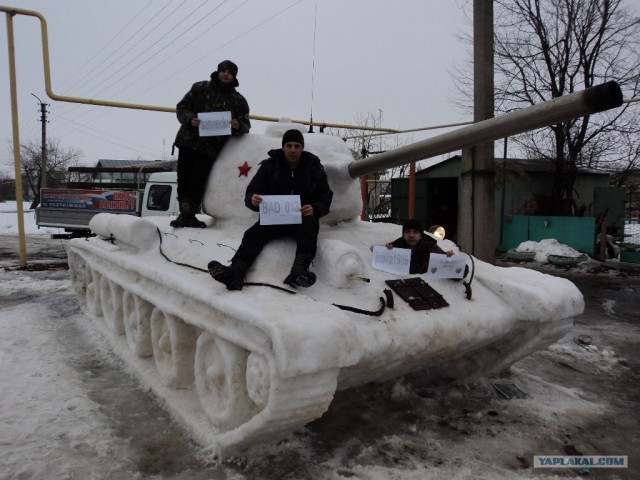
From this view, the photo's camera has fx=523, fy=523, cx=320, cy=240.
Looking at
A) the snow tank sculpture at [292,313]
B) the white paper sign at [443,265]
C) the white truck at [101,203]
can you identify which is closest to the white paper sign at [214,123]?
the snow tank sculpture at [292,313]

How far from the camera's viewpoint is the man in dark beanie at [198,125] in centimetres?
453

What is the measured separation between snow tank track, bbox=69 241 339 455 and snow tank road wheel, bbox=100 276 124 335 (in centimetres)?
1

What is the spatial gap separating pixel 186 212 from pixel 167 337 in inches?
49.2

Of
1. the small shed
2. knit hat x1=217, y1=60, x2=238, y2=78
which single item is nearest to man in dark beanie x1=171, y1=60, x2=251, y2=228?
knit hat x1=217, y1=60, x2=238, y2=78

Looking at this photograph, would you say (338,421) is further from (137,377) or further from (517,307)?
(137,377)

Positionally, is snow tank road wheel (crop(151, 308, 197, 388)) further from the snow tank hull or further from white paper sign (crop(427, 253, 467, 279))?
white paper sign (crop(427, 253, 467, 279))

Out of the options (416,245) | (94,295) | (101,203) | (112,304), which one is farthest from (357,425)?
(101,203)

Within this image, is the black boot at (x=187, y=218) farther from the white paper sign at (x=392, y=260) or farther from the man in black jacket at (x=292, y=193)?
the white paper sign at (x=392, y=260)

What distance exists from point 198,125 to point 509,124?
2.57 metres

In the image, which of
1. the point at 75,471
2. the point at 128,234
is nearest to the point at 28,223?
the point at 128,234

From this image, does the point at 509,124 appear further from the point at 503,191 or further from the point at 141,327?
the point at 503,191

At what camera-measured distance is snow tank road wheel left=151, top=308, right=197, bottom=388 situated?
11.9 ft

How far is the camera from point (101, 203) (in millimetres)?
11672

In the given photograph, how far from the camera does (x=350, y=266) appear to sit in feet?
10.5
